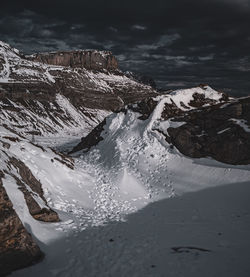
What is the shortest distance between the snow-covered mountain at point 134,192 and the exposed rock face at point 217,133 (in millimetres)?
97

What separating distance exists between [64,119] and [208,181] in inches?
4054

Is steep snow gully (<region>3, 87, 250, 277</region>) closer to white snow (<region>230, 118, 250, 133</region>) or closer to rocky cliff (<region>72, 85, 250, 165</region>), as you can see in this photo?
rocky cliff (<region>72, 85, 250, 165</region>)

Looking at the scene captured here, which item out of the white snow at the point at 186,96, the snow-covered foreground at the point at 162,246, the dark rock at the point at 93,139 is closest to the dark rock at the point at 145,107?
the white snow at the point at 186,96

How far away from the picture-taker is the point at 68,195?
14.6 metres

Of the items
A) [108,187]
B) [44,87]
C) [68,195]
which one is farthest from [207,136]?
[44,87]

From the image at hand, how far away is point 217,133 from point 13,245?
19763 mm

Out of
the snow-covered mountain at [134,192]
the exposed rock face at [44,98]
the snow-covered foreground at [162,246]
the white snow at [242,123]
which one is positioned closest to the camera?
the snow-covered foreground at [162,246]

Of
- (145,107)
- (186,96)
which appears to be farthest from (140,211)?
Answer: (186,96)

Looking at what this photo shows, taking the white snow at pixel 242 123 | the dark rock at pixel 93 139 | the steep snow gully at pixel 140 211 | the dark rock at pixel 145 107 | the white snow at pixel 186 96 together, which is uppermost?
the white snow at pixel 186 96

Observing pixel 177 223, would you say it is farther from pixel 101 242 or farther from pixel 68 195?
pixel 68 195

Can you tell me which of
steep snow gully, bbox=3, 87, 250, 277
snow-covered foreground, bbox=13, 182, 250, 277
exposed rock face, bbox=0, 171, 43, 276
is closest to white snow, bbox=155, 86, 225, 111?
steep snow gully, bbox=3, 87, 250, 277

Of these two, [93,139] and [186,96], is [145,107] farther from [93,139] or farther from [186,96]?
[93,139]

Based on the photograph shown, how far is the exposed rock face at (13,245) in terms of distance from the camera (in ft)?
22.3

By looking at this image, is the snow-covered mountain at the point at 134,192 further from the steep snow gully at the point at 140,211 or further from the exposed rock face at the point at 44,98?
the exposed rock face at the point at 44,98
